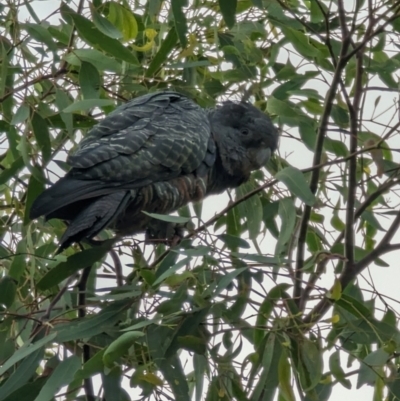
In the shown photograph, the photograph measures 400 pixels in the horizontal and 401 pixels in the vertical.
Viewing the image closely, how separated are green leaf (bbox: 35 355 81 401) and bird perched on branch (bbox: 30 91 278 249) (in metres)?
0.28

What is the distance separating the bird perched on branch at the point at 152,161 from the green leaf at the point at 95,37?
0.77 ft

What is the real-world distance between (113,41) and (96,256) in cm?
49

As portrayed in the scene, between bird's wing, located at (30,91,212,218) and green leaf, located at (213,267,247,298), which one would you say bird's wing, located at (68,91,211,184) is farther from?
green leaf, located at (213,267,247,298)

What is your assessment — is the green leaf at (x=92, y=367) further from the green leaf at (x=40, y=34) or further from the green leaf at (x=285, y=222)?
the green leaf at (x=40, y=34)

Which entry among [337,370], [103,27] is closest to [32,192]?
[103,27]

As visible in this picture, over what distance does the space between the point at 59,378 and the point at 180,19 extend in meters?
0.81

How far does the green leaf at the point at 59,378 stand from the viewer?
1.82m

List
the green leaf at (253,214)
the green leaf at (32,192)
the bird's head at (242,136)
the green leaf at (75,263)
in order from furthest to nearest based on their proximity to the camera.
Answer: the bird's head at (242,136)
the green leaf at (253,214)
the green leaf at (32,192)
the green leaf at (75,263)

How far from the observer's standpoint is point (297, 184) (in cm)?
196

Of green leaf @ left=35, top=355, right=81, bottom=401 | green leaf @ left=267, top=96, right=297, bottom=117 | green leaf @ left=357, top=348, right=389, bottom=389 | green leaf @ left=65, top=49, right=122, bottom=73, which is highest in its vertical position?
green leaf @ left=267, top=96, right=297, bottom=117

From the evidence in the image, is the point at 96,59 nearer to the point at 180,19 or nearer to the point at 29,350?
the point at 180,19

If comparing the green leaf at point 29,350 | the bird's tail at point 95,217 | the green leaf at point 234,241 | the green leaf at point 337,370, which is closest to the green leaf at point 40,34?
the bird's tail at point 95,217

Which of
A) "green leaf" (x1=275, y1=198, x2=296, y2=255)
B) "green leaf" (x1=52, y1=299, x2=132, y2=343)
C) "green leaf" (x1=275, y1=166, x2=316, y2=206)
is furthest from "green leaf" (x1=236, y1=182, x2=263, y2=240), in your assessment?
"green leaf" (x1=52, y1=299, x2=132, y2=343)

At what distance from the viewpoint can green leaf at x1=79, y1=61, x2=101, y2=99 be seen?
7.23ft
